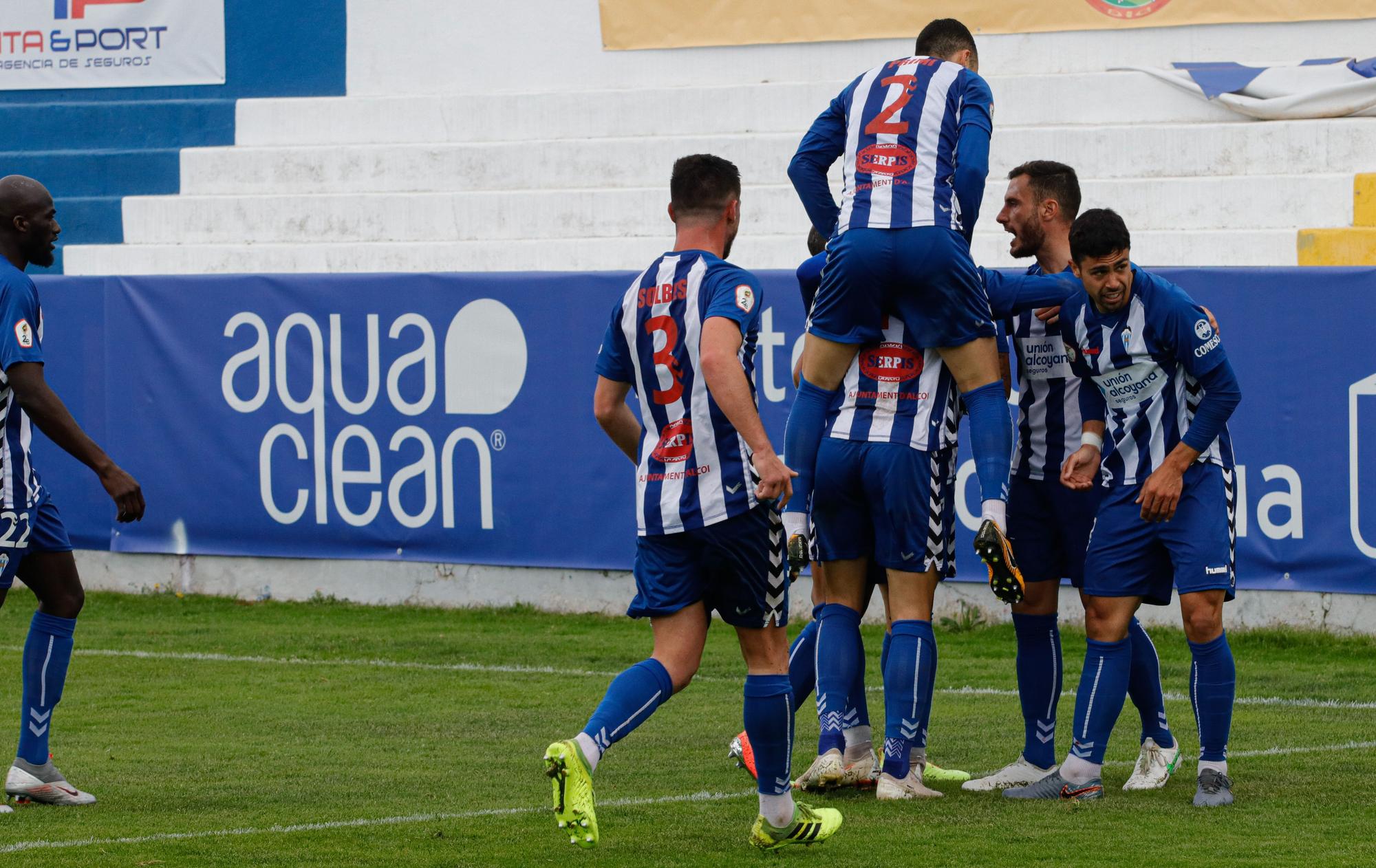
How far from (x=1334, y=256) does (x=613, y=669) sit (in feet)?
17.9

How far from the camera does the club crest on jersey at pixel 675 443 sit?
561 cm

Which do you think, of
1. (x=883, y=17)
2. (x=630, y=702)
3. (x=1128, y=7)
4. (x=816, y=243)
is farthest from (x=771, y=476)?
(x=883, y=17)

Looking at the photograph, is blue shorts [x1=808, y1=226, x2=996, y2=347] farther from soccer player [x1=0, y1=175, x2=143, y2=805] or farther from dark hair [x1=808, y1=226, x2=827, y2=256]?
soccer player [x1=0, y1=175, x2=143, y2=805]

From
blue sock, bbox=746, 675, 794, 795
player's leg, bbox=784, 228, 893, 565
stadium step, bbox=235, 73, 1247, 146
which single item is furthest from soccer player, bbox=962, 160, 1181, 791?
stadium step, bbox=235, 73, 1247, 146

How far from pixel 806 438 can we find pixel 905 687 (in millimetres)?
899

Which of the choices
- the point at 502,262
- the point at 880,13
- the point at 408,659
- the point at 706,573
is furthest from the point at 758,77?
the point at 706,573

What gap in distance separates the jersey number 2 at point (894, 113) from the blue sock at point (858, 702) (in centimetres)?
174

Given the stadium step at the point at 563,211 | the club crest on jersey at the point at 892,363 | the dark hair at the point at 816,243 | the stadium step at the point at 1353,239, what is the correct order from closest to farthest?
the club crest on jersey at the point at 892,363
the dark hair at the point at 816,243
the stadium step at the point at 1353,239
the stadium step at the point at 563,211

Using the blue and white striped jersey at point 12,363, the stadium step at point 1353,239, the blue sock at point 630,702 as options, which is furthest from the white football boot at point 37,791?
the stadium step at point 1353,239

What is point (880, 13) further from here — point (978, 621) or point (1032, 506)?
point (1032, 506)

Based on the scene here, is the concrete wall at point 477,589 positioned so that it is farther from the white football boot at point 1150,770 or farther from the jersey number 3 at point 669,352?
the jersey number 3 at point 669,352

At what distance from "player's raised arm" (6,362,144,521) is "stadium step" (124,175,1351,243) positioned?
807 centimetres

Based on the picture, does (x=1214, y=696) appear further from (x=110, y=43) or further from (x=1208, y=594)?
(x=110, y=43)

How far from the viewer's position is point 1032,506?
684 centimetres
